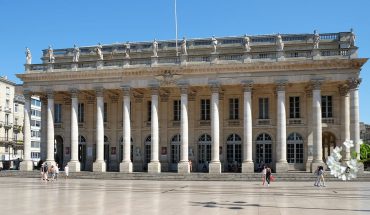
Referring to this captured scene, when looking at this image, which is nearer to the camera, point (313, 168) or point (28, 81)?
point (313, 168)

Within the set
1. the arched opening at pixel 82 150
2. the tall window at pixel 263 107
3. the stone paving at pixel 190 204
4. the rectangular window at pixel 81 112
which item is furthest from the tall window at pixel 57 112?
the stone paving at pixel 190 204

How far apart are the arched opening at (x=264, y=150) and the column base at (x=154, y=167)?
8.95m

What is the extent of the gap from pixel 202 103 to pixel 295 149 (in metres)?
9.51

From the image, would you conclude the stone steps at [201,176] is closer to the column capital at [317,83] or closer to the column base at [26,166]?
the column base at [26,166]

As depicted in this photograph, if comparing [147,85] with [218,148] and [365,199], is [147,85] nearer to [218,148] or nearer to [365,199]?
[218,148]

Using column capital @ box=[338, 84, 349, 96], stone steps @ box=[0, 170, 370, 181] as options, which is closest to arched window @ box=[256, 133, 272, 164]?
stone steps @ box=[0, 170, 370, 181]

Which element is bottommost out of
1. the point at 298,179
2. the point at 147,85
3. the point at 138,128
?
the point at 298,179

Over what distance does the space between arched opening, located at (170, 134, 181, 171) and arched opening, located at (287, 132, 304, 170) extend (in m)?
10.2

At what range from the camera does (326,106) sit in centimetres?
4438

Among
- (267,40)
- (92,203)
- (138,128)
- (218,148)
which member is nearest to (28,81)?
(138,128)

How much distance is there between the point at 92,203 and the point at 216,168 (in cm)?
2248

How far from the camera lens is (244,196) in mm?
24578

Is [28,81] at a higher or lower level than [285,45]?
lower

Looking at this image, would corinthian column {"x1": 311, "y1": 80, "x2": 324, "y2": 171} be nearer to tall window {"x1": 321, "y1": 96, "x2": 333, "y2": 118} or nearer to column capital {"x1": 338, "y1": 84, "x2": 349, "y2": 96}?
column capital {"x1": 338, "y1": 84, "x2": 349, "y2": 96}
